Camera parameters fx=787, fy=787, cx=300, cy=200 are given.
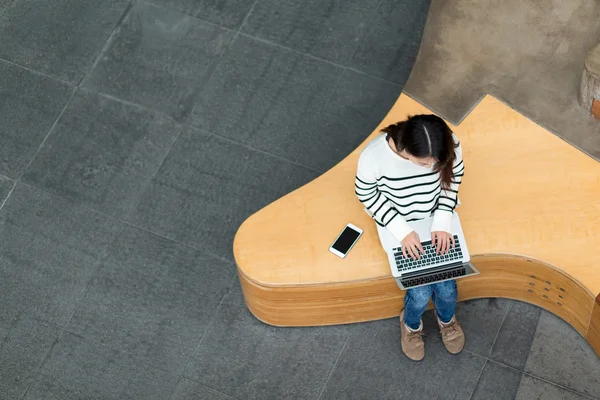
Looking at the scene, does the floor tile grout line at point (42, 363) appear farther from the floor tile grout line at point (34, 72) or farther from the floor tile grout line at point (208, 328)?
the floor tile grout line at point (34, 72)

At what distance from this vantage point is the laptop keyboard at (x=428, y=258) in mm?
3428

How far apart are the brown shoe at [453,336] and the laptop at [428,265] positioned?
1.45ft

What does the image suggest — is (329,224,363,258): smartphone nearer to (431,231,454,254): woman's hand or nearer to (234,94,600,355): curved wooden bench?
(234,94,600,355): curved wooden bench

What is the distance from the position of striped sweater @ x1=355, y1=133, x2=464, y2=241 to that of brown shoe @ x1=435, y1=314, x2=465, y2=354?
61 centimetres

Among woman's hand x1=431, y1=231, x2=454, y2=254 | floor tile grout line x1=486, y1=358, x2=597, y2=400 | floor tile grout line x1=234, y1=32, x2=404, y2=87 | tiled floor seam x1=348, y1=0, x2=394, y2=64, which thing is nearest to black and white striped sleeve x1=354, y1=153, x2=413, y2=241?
woman's hand x1=431, y1=231, x2=454, y2=254

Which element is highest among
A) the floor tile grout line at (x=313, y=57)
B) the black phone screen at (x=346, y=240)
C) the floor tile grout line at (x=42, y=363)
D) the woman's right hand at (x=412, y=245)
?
the woman's right hand at (x=412, y=245)

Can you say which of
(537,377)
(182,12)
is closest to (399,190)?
(537,377)

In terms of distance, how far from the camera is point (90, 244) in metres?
4.16

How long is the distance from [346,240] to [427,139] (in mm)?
748

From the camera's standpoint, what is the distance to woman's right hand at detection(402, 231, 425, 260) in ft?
11.2

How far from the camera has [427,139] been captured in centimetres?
299

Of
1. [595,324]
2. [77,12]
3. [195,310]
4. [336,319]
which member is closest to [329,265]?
[336,319]

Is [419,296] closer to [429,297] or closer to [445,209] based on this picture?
[429,297]

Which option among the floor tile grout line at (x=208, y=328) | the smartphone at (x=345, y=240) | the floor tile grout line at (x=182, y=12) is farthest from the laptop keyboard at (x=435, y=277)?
the floor tile grout line at (x=182, y=12)
